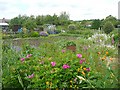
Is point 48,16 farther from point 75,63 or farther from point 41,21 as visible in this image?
point 75,63

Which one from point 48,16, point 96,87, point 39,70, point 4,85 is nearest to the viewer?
point 96,87

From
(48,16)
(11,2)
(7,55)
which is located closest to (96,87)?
(7,55)

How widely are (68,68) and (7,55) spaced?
161 centimetres

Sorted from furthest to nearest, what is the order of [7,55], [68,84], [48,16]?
[48,16] < [7,55] < [68,84]

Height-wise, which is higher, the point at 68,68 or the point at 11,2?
the point at 11,2

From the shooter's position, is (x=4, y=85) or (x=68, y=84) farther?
(x=4, y=85)

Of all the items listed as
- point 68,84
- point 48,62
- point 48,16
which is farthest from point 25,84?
point 48,16

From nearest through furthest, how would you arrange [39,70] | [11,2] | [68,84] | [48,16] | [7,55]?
1. [68,84]
2. [39,70]
3. [7,55]
4. [11,2]
5. [48,16]

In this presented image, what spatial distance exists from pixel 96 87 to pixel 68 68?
47cm

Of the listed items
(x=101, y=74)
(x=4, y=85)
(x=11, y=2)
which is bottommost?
(x=4, y=85)

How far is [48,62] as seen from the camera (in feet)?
9.64

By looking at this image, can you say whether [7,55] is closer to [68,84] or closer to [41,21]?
[68,84]

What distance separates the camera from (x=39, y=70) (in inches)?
111

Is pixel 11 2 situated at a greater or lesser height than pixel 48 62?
greater
